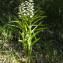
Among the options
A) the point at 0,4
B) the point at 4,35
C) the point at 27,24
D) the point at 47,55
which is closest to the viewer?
the point at 27,24

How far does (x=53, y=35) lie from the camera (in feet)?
20.5

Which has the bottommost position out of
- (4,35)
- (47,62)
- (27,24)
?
(47,62)

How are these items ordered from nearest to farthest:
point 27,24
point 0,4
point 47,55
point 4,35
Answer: point 27,24 → point 47,55 → point 4,35 → point 0,4

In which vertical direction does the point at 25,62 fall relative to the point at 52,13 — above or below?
below

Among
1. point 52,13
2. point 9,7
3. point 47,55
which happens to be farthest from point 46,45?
point 9,7

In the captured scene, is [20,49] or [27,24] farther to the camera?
[20,49]

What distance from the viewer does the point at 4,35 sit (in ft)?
18.1

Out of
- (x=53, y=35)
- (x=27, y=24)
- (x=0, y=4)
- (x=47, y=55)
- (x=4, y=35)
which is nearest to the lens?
(x=27, y=24)

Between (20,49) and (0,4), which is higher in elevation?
(0,4)

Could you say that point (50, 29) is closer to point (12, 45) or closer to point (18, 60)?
point (12, 45)

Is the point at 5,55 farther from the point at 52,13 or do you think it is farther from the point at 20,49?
the point at 52,13

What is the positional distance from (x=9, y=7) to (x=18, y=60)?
2250mm

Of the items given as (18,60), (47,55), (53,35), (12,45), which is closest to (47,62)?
(47,55)

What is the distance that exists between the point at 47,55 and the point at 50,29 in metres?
1.36
